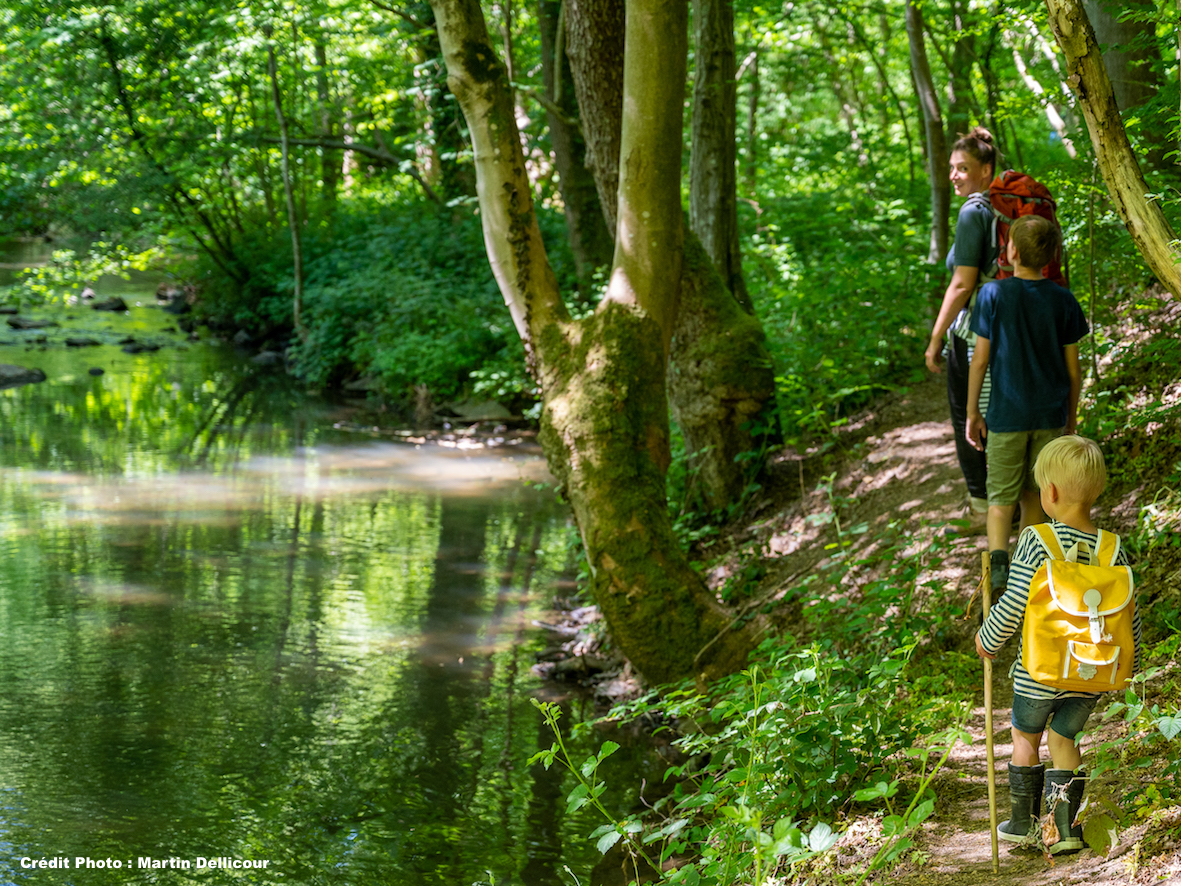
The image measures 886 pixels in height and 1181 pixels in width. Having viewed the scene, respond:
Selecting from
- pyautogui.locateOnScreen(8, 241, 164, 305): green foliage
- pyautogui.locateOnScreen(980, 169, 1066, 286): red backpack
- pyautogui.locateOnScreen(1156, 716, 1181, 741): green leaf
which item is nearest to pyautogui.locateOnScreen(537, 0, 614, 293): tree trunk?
pyautogui.locateOnScreen(980, 169, 1066, 286): red backpack

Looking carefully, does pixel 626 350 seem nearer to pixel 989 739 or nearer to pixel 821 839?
pixel 989 739

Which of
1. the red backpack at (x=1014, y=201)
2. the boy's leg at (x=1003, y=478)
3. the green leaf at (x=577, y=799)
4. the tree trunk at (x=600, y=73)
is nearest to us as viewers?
the green leaf at (x=577, y=799)

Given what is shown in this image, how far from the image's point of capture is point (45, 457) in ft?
41.1

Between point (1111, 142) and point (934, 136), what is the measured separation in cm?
724

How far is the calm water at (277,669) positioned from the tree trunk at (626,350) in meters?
0.86

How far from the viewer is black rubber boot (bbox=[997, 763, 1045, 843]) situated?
3197 millimetres

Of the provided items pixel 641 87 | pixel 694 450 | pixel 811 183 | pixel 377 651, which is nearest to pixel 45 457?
pixel 377 651

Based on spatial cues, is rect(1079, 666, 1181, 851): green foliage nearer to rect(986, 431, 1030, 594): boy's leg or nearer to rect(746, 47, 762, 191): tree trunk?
rect(986, 431, 1030, 594): boy's leg

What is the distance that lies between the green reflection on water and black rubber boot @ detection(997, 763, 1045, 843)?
6.84ft

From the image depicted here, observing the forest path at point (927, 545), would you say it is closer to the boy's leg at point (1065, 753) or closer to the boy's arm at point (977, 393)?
the boy's leg at point (1065, 753)

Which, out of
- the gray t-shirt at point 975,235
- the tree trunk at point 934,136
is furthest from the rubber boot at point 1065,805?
the tree trunk at point 934,136

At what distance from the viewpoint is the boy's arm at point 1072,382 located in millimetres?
4527

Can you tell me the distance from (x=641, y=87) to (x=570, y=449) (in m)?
2.06

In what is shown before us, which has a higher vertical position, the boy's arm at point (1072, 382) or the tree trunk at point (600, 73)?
the tree trunk at point (600, 73)
